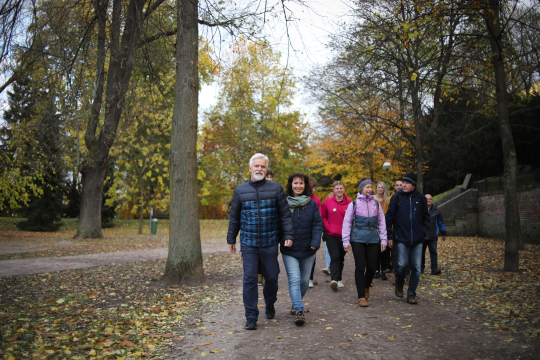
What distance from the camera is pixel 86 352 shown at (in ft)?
14.5

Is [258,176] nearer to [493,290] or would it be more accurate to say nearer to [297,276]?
[297,276]

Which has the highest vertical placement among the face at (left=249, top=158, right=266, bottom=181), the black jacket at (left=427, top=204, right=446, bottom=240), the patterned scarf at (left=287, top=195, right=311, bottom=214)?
the face at (left=249, top=158, right=266, bottom=181)

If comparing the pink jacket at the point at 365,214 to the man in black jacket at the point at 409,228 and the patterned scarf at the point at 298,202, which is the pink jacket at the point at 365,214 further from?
the patterned scarf at the point at 298,202

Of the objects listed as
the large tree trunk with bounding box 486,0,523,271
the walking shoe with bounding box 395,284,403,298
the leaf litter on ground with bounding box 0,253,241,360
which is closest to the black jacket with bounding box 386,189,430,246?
the walking shoe with bounding box 395,284,403,298

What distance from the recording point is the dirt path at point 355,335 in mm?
4191

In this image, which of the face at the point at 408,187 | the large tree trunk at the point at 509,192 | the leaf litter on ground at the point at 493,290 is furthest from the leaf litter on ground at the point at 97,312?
the large tree trunk at the point at 509,192

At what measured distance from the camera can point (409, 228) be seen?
6594mm

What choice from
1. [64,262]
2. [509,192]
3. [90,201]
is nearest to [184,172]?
[64,262]

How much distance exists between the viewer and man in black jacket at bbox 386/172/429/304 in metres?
6.56

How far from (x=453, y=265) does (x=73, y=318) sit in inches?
370

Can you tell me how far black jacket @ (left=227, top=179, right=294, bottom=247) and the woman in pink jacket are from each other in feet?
4.97

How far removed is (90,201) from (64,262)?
26.4 feet

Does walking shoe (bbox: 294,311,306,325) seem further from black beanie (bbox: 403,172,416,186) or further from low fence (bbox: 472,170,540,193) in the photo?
low fence (bbox: 472,170,540,193)

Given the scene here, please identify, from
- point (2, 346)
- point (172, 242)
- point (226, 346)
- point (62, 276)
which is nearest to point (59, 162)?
point (62, 276)
